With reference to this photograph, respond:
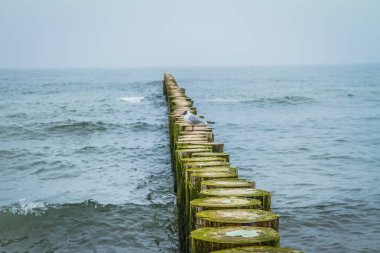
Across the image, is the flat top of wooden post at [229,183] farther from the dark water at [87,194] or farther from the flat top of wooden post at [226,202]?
the dark water at [87,194]

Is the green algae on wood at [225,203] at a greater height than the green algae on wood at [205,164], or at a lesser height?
greater

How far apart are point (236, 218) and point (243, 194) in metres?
0.68

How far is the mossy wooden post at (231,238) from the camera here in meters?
2.96

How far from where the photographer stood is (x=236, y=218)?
3363 millimetres

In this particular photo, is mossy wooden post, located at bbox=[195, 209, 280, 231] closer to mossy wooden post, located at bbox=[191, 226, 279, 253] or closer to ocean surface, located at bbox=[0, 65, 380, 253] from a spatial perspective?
mossy wooden post, located at bbox=[191, 226, 279, 253]

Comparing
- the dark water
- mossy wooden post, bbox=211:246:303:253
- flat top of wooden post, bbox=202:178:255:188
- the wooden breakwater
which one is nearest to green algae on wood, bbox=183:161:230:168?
the wooden breakwater

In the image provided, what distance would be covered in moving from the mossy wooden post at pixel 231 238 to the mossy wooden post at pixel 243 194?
0.80m

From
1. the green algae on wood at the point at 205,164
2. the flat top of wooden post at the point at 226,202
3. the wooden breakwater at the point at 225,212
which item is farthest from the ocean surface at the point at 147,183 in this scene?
the flat top of wooden post at the point at 226,202

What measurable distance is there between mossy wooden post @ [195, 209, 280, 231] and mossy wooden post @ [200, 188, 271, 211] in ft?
1.48

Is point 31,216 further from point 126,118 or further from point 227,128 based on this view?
point 126,118

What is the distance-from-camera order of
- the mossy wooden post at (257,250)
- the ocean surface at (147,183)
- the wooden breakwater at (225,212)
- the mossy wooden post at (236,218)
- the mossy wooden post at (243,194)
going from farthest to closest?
the ocean surface at (147,183) < the mossy wooden post at (243,194) < the mossy wooden post at (236,218) < the wooden breakwater at (225,212) < the mossy wooden post at (257,250)

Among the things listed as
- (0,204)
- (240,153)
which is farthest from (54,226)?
(240,153)

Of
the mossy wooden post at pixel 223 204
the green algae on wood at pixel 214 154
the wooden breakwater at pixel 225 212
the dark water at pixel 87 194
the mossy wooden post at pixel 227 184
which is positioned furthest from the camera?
the dark water at pixel 87 194

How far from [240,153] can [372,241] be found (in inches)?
307
